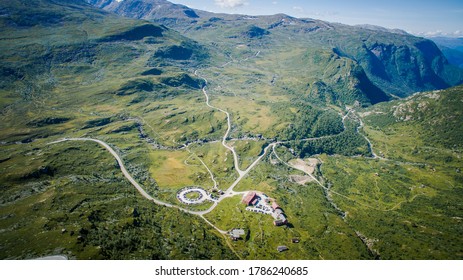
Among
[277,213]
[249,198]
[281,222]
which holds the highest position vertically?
[249,198]

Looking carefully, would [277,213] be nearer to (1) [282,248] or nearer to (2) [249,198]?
(2) [249,198]

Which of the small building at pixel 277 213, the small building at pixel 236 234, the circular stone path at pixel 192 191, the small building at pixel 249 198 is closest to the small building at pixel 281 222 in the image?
the small building at pixel 277 213

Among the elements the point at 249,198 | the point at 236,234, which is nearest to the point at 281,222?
the point at 249,198

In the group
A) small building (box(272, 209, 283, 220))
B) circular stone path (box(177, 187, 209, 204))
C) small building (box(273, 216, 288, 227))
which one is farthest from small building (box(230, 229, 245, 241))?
circular stone path (box(177, 187, 209, 204))

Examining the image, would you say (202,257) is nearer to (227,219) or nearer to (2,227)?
(227,219)

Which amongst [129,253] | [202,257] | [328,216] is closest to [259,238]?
[202,257]
